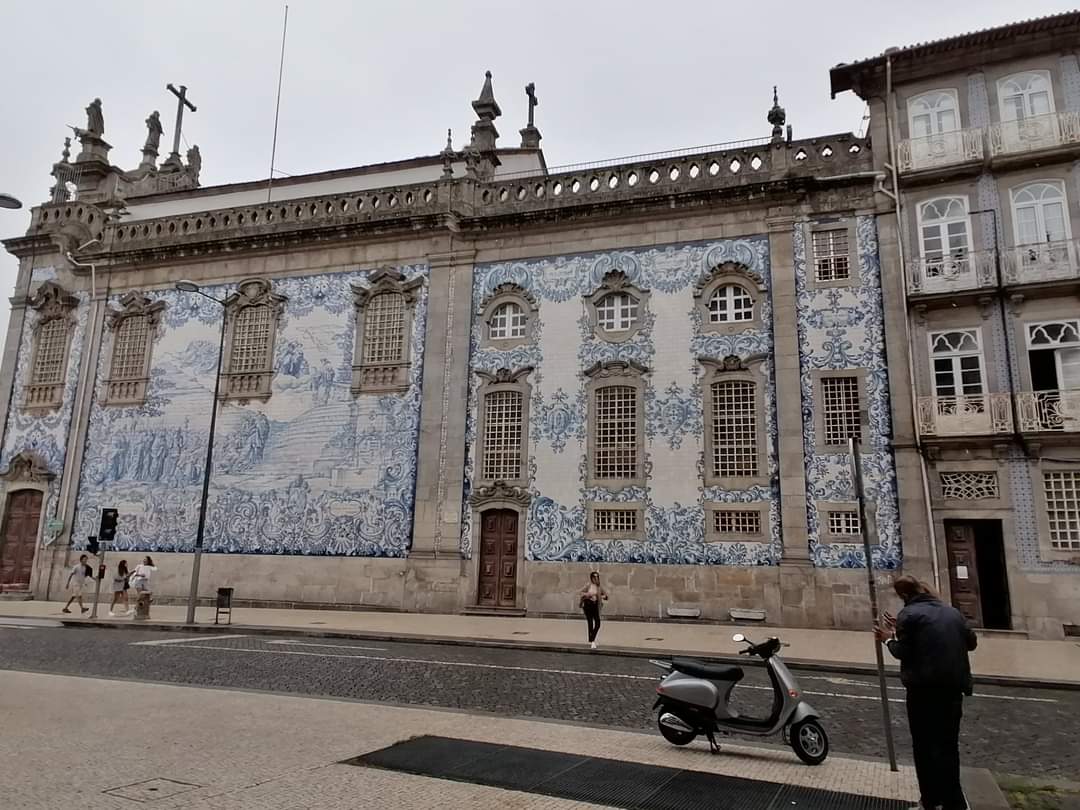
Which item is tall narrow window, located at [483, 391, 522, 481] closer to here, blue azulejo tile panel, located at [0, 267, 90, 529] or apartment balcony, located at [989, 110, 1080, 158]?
apartment balcony, located at [989, 110, 1080, 158]

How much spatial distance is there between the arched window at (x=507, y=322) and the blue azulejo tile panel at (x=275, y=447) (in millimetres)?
2016

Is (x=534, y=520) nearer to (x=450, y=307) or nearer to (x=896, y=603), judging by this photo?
(x=450, y=307)

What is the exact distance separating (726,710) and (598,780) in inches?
62.0

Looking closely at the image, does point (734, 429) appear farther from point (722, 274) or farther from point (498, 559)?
point (498, 559)

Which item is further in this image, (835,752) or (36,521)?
(36,521)

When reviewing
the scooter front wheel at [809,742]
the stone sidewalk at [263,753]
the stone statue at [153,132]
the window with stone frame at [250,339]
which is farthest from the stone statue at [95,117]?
the scooter front wheel at [809,742]

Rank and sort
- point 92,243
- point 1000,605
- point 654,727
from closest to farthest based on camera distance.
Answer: point 654,727 < point 1000,605 < point 92,243

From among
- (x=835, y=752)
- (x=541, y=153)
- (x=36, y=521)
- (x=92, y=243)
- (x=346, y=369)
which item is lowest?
(x=835, y=752)

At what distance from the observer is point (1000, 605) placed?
1645 centimetres

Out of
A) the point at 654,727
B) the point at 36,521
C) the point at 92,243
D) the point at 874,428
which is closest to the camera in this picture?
the point at 654,727

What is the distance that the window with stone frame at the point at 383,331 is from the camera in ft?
71.1

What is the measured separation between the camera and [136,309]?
25031 mm

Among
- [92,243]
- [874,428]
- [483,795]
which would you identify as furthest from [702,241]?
[92,243]

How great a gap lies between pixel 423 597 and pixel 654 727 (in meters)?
12.8
